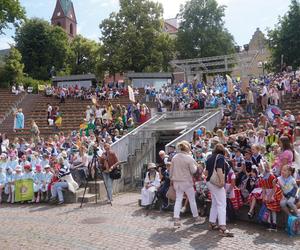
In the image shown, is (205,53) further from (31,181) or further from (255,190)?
(255,190)

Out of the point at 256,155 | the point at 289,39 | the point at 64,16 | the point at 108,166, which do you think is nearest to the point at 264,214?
the point at 256,155

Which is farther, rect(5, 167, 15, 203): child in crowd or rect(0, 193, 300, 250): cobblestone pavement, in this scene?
rect(5, 167, 15, 203): child in crowd

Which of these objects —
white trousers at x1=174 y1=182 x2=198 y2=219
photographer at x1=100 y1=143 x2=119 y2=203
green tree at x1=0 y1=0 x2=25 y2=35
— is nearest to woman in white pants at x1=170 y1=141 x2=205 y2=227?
white trousers at x1=174 y1=182 x2=198 y2=219

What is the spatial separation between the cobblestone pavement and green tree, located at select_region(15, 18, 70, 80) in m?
54.3

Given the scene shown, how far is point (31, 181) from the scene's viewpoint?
14.7 metres

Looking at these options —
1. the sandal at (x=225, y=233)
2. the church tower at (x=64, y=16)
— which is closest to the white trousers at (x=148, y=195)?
the sandal at (x=225, y=233)

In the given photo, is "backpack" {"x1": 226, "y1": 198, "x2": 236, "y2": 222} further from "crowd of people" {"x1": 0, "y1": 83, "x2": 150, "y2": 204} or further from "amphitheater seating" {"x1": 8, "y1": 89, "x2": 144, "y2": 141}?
"amphitheater seating" {"x1": 8, "y1": 89, "x2": 144, "y2": 141}

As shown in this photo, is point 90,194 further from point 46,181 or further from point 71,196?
point 46,181

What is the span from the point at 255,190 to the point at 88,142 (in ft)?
32.2

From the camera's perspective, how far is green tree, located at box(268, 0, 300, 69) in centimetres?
4559

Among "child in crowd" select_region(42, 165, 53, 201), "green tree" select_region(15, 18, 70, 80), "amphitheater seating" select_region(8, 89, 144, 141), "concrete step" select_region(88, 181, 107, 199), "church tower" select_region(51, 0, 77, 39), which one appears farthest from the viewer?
"church tower" select_region(51, 0, 77, 39)

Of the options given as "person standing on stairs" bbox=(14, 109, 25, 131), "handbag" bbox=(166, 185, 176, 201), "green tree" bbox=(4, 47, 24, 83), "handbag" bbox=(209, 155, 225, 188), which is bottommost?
"handbag" bbox=(166, 185, 176, 201)

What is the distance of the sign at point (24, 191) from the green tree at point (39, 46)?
50.7 m

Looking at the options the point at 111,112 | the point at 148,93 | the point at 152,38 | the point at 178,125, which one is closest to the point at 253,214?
the point at 178,125
